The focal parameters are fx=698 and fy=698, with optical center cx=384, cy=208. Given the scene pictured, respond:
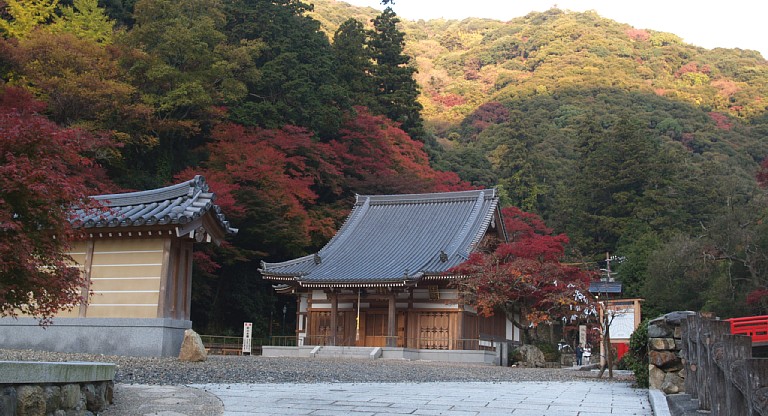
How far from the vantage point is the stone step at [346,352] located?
22953 mm

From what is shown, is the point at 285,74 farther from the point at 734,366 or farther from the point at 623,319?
the point at 734,366

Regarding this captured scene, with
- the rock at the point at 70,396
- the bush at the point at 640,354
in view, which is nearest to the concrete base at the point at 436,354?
the bush at the point at 640,354

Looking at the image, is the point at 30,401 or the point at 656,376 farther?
the point at 656,376

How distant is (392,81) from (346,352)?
24795 millimetres

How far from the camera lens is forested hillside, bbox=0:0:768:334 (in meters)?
26.0

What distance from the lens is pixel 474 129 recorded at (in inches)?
2576

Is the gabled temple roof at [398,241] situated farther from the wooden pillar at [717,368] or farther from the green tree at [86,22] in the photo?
the wooden pillar at [717,368]

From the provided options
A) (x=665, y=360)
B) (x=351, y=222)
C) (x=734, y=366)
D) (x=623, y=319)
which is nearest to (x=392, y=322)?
(x=351, y=222)

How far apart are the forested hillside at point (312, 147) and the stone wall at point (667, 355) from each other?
9.87 m

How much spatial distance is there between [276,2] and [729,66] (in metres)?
58.2

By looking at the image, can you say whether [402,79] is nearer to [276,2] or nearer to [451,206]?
[276,2]

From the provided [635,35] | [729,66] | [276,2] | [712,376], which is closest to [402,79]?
[276,2]

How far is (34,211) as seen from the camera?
22.9ft

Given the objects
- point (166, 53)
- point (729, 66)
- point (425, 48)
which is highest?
point (425, 48)
